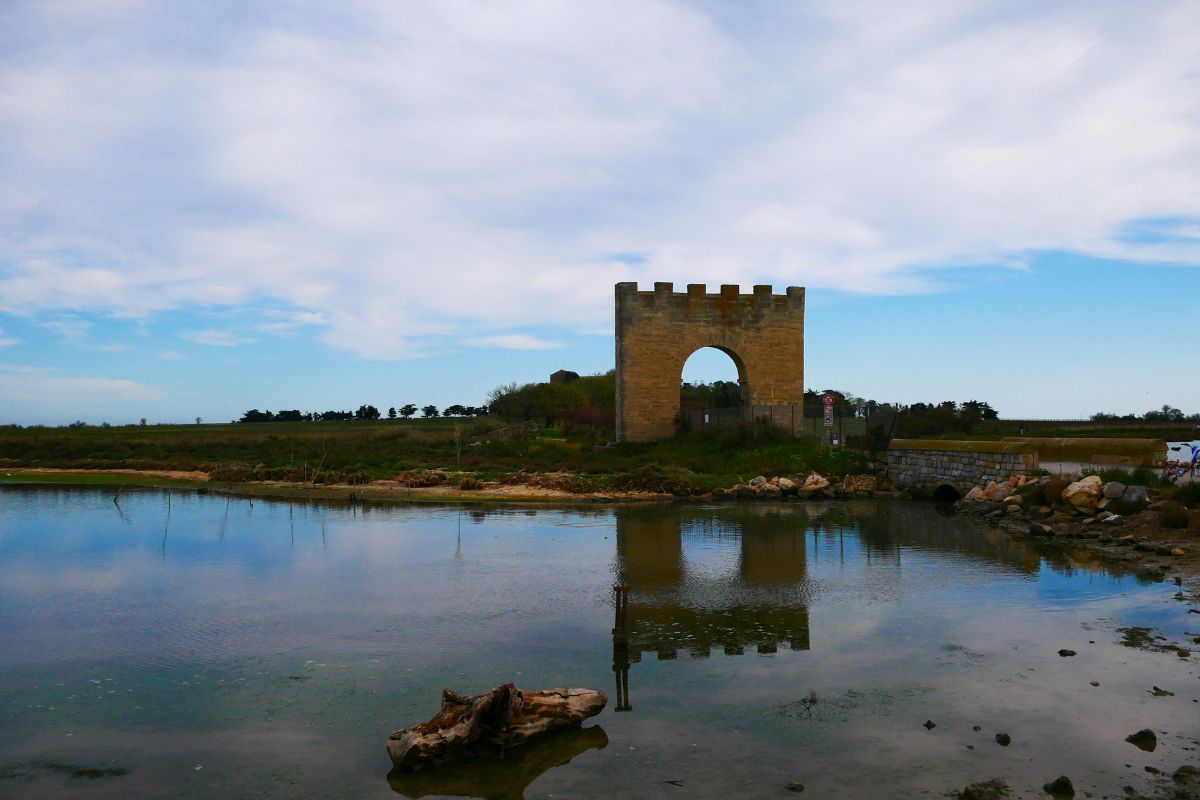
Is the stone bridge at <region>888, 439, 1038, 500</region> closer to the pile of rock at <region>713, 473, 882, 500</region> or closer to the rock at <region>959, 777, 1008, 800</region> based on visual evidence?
the pile of rock at <region>713, 473, 882, 500</region>

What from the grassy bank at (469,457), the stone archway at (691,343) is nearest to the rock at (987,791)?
the grassy bank at (469,457)

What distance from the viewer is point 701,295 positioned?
101ft

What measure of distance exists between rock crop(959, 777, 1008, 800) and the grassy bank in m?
19.0

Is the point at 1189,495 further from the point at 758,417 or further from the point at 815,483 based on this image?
the point at 758,417

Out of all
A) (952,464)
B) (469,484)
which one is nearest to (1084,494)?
(952,464)

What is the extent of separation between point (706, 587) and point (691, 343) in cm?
1905

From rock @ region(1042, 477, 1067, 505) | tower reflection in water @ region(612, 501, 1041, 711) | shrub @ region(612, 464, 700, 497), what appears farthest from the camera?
shrub @ region(612, 464, 700, 497)

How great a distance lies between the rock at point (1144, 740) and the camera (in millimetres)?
6344

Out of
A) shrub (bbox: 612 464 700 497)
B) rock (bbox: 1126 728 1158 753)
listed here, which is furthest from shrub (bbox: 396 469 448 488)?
rock (bbox: 1126 728 1158 753)

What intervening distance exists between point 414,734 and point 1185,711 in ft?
19.3

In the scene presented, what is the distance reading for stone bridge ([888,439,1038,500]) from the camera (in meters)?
20.8

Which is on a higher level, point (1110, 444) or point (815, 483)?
point (1110, 444)

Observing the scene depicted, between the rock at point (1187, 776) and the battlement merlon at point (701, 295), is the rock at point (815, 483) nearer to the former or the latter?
the battlement merlon at point (701, 295)

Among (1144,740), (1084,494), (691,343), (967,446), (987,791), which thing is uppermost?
(691,343)
